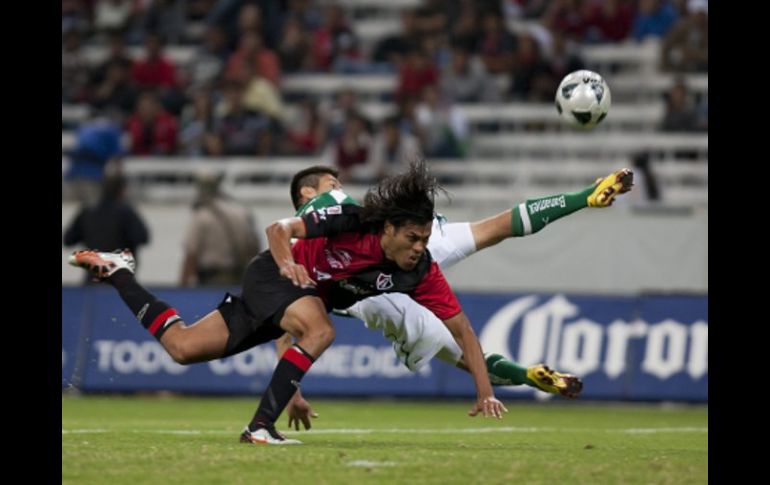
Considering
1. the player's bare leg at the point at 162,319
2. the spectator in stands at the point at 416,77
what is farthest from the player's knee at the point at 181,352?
the spectator in stands at the point at 416,77

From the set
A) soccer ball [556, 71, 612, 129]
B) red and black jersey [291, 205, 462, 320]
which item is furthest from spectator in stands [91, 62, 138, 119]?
red and black jersey [291, 205, 462, 320]

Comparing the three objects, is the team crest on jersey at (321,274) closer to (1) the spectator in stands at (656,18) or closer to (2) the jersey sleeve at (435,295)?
(2) the jersey sleeve at (435,295)

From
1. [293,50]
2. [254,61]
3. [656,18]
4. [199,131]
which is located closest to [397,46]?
[293,50]

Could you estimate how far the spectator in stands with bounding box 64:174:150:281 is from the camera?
19.2m

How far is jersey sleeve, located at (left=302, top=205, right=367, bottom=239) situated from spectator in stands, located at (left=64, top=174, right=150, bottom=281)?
8783mm

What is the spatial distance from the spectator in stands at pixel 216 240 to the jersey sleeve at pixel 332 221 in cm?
853

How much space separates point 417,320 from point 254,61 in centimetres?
1264

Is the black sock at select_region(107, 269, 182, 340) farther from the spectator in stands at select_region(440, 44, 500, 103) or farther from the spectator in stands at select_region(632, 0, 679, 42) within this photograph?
the spectator in stands at select_region(632, 0, 679, 42)

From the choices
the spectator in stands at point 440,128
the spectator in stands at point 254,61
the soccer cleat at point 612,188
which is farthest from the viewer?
the spectator in stands at point 254,61

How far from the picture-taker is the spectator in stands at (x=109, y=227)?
19.2 metres

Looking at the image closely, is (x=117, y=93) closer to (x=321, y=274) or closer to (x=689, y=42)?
(x=689, y=42)
